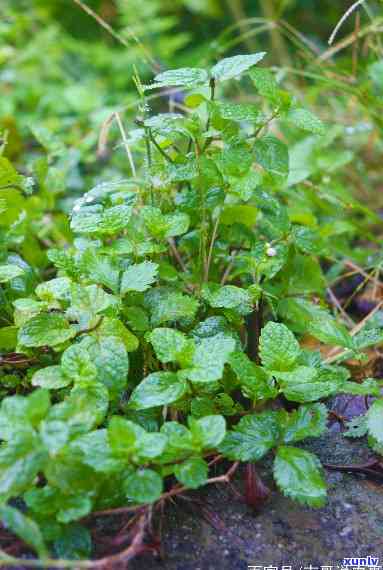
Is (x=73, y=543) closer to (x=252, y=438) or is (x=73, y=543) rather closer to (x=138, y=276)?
(x=252, y=438)

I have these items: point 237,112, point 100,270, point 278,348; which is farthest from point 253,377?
point 237,112

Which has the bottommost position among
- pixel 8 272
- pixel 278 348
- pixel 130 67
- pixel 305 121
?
pixel 130 67

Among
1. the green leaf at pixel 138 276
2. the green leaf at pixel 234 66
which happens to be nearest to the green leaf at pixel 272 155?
the green leaf at pixel 234 66

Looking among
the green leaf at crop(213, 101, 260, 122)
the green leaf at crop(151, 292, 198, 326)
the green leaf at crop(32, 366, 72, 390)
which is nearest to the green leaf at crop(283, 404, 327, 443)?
the green leaf at crop(151, 292, 198, 326)

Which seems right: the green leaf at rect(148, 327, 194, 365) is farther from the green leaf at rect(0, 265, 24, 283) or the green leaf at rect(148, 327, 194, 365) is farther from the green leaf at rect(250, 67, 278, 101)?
the green leaf at rect(250, 67, 278, 101)

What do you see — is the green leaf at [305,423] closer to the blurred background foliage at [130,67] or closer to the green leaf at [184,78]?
the green leaf at [184,78]

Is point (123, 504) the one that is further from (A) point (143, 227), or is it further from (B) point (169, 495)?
(A) point (143, 227)

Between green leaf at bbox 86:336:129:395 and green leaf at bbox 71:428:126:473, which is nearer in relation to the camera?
green leaf at bbox 71:428:126:473
